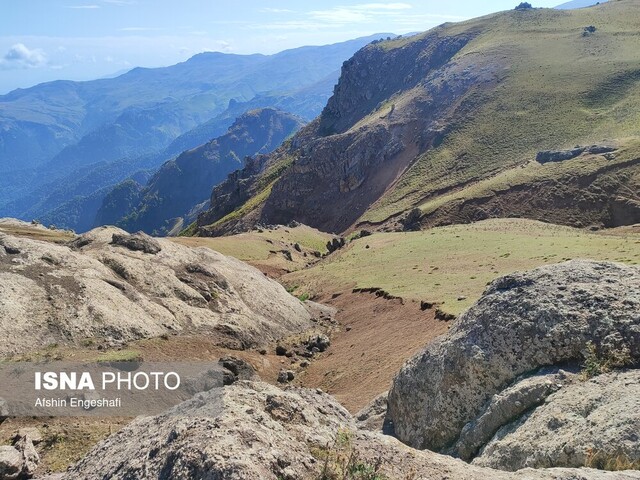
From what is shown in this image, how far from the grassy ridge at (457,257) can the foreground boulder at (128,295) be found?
999 cm

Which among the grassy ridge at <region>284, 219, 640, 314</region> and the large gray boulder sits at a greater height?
the large gray boulder

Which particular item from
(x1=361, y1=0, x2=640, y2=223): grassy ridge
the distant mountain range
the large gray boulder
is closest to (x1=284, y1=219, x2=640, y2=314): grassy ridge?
the distant mountain range

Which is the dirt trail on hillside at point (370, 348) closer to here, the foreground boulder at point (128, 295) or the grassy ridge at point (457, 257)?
the grassy ridge at point (457, 257)

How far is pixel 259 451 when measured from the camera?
→ 25.7 ft

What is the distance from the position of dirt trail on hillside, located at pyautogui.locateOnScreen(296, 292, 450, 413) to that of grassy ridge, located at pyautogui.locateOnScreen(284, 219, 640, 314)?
6.03 feet

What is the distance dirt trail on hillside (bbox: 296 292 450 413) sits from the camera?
80.1 feet

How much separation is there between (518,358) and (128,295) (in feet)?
76.1

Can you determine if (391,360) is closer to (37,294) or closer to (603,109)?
(37,294)

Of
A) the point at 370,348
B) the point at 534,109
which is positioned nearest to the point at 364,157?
the point at 534,109

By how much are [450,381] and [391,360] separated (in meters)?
13.5

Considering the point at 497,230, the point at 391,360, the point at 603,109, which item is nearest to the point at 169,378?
the point at 391,360

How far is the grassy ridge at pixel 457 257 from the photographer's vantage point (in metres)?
37.4

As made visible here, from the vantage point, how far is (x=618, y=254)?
1479 inches

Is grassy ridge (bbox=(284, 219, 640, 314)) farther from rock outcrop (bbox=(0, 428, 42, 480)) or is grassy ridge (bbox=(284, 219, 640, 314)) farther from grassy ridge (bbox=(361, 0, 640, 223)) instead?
grassy ridge (bbox=(361, 0, 640, 223))
